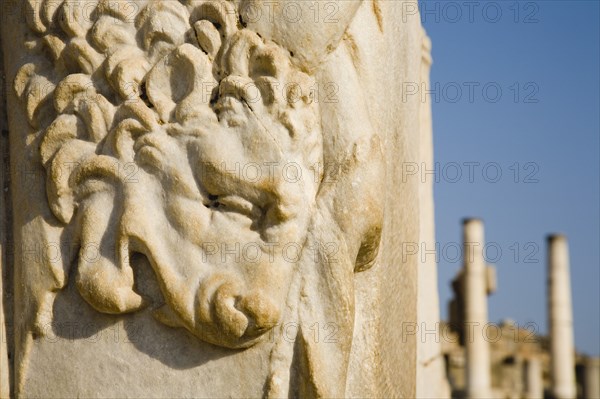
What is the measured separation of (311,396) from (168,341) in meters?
0.39

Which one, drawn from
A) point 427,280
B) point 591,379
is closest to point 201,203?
point 427,280

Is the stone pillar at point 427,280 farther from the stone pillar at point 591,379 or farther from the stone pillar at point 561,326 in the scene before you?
the stone pillar at point 591,379

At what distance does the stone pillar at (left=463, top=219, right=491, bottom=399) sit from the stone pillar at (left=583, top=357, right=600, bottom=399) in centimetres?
267

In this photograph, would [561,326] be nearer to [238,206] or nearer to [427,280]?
[427,280]

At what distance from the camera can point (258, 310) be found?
248 centimetres

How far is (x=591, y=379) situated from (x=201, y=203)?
67.4ft

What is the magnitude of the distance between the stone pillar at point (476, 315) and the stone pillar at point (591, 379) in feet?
8.76

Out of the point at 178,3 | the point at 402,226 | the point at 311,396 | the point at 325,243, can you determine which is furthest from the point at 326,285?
the point at 178,3

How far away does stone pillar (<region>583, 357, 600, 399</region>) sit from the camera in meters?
21.3

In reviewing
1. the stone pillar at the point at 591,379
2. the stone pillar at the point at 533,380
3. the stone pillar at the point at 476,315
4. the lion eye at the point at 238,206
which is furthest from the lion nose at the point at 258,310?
the stone pillar at the point at 591,379

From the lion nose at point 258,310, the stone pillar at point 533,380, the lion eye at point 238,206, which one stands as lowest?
the lion nose at point 258,310

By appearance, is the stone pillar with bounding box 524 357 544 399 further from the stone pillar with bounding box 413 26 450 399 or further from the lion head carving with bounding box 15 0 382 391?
the lion head carving with bounding box 15 0 382 391

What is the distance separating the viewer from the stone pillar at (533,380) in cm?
2142

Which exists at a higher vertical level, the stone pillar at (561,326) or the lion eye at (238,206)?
the stone pillar at (561,326)
